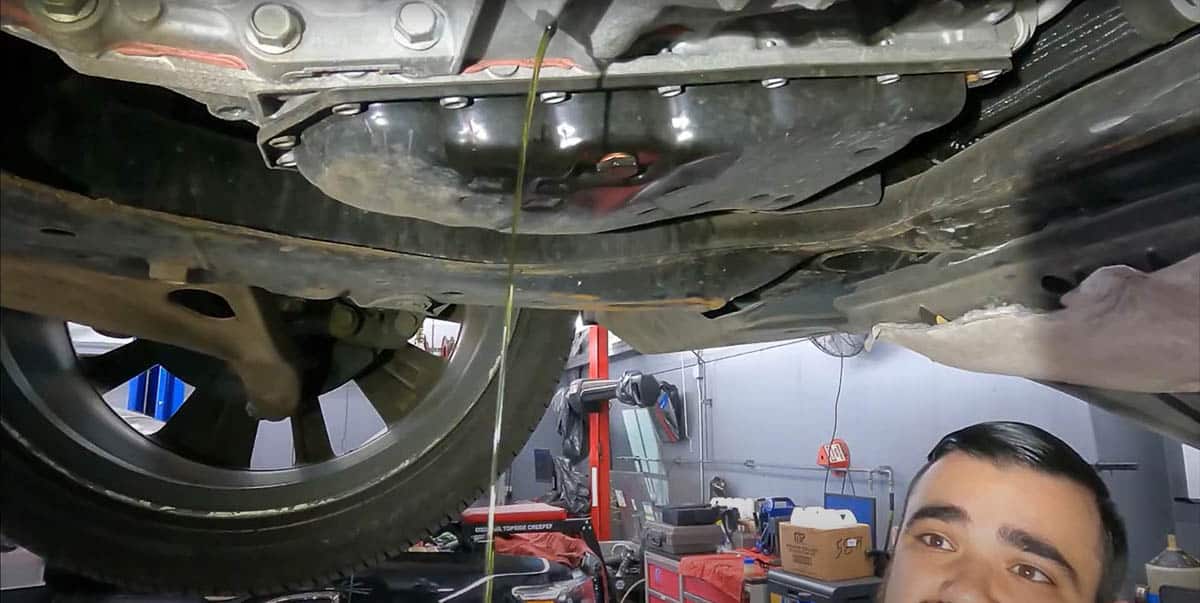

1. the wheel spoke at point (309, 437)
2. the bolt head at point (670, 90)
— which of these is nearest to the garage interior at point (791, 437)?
the wheel spoke at point (309, 437)

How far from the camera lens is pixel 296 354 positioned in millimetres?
1256

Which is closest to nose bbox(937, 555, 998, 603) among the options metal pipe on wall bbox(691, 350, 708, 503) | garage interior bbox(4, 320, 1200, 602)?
garage interior bbox(4, 320, 1200, 602)

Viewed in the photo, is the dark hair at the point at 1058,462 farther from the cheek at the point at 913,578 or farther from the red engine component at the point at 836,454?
the red engine component at the point at 836,454

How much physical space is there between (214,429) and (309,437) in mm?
161

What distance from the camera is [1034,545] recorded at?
1985mm

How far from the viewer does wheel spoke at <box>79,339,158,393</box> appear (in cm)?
127

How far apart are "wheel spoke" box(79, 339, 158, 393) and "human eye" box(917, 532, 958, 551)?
6.60 ft

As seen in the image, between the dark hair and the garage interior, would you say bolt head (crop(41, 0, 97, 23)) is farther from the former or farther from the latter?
the dark hair

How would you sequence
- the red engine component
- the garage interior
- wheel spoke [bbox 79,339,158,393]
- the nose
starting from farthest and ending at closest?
the red engine component, the garage interior, the nose, wheel spoke [bbox 79,339,158,393]

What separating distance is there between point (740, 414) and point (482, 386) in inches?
174

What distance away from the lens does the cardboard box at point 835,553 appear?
3.08 meters

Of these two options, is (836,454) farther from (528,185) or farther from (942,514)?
(528,185)

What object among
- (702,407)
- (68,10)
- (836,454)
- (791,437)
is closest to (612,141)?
(68,10)

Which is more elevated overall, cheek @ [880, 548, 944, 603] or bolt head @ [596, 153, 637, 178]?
bolt head @ [596, 153, 637, 178]
